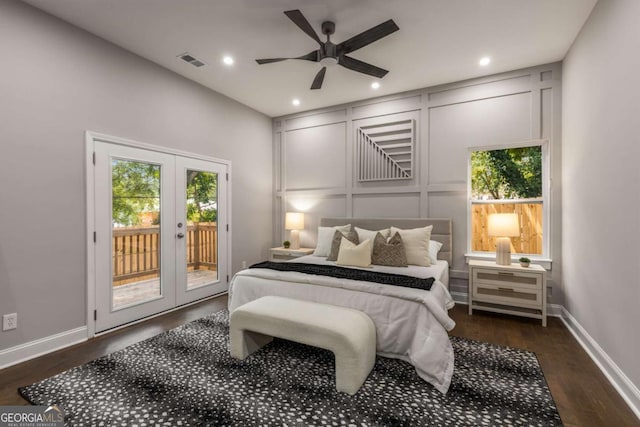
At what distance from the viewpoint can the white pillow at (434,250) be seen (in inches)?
146

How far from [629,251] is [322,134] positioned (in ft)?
13.3

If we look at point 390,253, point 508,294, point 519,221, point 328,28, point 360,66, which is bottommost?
point 508,294

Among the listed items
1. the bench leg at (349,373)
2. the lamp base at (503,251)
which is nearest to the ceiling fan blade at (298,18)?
the bench leg at (349,373)

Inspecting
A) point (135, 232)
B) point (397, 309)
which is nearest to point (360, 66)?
point (397, 309)

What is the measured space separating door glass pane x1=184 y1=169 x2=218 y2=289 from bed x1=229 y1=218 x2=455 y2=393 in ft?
4.06

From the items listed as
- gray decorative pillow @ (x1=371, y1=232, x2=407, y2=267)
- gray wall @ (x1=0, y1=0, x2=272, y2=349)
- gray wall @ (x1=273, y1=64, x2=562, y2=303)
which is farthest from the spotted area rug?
gray wall @ (x1=273, y1=64, x2=562, y2=303)

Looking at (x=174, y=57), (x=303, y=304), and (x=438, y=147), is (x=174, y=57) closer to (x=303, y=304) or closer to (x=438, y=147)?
(x=303, y=304)

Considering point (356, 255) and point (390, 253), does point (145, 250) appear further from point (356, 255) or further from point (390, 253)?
point (390, 253)

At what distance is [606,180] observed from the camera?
7.72ft

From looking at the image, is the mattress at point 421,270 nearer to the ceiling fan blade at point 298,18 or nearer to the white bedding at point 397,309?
the white bedding at point 397,309

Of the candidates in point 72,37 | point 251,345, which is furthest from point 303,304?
point 72,37

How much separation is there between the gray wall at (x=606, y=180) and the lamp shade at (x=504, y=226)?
20.2 inches

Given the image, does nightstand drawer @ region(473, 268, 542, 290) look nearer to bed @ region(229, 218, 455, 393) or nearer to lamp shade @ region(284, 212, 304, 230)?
bed @ region(229, 218, 455, 393)

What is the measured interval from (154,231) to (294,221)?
2126 millimetres
